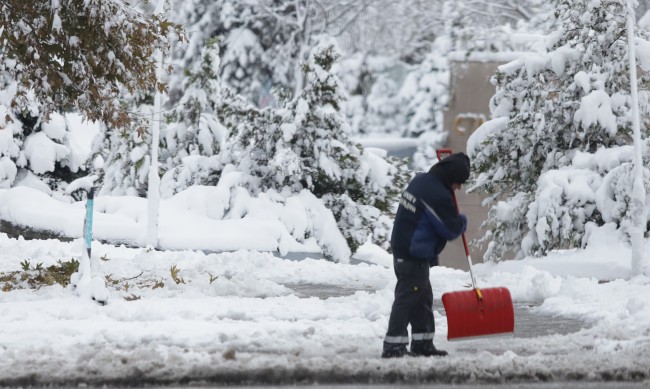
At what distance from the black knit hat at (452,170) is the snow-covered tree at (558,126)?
923 cm

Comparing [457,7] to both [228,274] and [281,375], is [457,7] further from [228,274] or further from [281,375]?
[281,375]

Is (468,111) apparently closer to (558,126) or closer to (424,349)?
(558,126)

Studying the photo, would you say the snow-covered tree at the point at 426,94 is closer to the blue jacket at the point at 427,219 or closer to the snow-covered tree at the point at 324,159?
the snow-covered tree at the point at 324,159

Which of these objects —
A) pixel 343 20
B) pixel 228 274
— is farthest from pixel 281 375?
pixel 343 20

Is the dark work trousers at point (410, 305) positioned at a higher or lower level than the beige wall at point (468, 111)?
lower

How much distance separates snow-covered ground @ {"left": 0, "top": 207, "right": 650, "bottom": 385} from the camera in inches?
296

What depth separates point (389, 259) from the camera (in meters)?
26.3

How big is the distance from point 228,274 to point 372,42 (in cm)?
2667

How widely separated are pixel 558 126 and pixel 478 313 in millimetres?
10911

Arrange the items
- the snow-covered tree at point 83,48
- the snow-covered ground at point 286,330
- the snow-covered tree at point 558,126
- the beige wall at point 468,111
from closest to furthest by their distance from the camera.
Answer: the snow-covered ground at point 286,330 → the snow-covered tree at point 83,48 → the snow-covered tree at point 558,126 → the beige wall at point 468,111

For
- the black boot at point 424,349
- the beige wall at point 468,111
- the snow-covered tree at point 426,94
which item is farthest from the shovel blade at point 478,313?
the snow-covered tree at point 426,94

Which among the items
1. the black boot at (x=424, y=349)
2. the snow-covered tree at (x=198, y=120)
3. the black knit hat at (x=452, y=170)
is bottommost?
the black boot at (x=424, y=349)

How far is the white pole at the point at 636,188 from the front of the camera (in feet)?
53.0

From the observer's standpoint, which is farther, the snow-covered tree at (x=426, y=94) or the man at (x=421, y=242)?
the snow-covered tree at (x=426, y=94)
